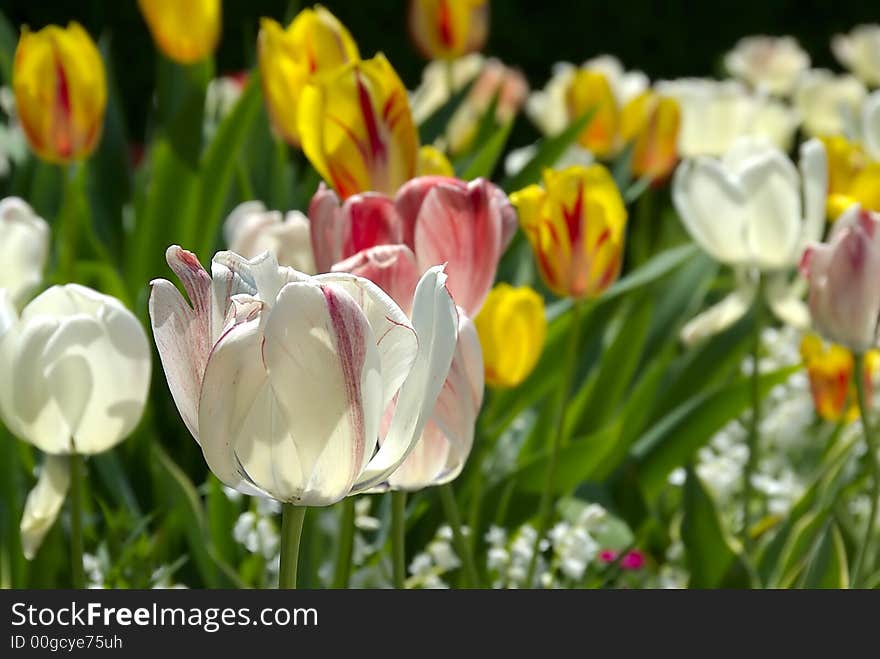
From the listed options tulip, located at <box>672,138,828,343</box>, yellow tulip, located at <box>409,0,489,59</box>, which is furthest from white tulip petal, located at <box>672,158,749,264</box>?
yellow tulip, located at <box>409,0,489,59</box>

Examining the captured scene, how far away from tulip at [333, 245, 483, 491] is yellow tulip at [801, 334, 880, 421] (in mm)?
812

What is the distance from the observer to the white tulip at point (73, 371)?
95 cm

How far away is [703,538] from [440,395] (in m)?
0.59

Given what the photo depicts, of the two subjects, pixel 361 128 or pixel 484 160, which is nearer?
pixel 361 128

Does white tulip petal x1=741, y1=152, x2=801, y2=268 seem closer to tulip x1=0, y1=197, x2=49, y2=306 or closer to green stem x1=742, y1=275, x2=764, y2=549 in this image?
green stem x1=742, y1=275, x2=764, y2=549

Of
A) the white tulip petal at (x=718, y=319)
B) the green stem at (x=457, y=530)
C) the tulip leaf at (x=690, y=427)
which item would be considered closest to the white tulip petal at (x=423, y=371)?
the green stem at (x=457, y=530)

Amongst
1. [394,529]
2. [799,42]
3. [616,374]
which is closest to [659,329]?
[616,374]

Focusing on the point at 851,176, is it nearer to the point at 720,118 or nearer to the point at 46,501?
the point at 46,501

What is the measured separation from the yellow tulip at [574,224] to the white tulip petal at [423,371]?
470 millimetres

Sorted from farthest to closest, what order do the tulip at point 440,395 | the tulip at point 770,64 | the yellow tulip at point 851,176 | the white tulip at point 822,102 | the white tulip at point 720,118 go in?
1. the tulip at point 770,64
2. the white tulip at point 822,102
3. the white tulip at point 720,118
4. the yellow tulip at point 851,176
5. the tulip at point 440,395

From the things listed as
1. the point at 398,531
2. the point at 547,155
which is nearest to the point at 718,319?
the point at 547,155

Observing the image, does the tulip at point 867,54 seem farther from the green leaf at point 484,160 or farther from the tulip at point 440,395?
the tulip at point 440,395

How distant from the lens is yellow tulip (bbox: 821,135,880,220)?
4.44ft

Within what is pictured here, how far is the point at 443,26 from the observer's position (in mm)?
2166
